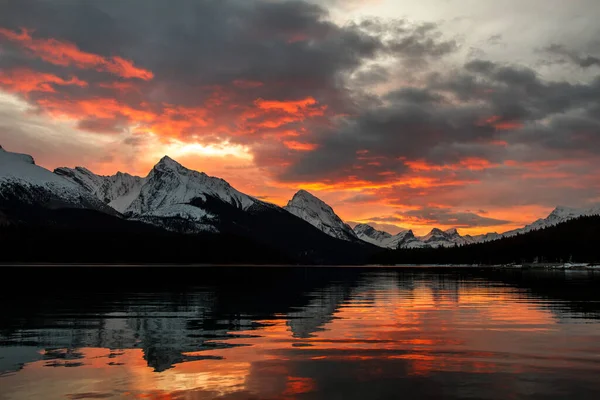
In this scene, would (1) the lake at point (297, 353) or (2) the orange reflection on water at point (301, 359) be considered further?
(2) the orange reflection on water at point (301, 359)

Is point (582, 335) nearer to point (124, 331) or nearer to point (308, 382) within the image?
point (308, 382)

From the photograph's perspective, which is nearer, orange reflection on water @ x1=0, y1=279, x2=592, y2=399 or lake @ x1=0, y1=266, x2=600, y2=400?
lake @ x1=0, y1=266, x2=600, y2=400

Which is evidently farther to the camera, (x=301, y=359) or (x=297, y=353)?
(x=297, y=353)

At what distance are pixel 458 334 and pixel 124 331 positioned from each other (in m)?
21.4

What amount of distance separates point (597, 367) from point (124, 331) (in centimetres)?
2727

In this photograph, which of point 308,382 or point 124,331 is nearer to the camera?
point 308,382

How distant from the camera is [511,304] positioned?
2425 inches

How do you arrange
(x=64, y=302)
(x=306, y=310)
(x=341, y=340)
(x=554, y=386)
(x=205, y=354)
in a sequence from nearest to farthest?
(x=554, y=386)
(x=205, y=354)
(x=341, y=340)
(x=306, y=310)
(x=64, y=302)

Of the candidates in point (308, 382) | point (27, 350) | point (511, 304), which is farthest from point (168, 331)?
point (511, 304)

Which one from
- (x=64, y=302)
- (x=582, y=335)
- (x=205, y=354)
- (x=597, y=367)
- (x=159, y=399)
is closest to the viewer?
(x=159, y=399)

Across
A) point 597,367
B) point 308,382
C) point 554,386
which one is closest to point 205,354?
point 308,382

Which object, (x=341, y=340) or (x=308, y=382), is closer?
(x=308, y=382)

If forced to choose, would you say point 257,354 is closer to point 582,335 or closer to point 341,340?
point 341,340

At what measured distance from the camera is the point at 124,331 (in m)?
37.8
